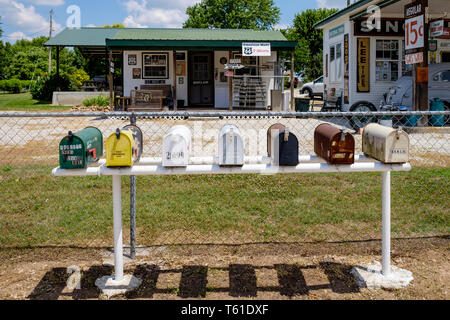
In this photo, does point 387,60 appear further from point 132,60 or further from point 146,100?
point 132,60

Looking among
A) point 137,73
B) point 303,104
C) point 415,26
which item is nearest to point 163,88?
point 137,73

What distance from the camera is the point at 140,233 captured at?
5434mm

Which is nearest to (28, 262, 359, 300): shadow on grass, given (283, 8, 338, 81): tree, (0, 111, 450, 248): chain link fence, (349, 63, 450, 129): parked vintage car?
(0, 111, 450, 248): chain link fence

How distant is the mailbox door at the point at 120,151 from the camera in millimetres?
3807

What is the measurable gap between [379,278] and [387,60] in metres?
14.7

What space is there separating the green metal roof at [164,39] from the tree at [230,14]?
109ft

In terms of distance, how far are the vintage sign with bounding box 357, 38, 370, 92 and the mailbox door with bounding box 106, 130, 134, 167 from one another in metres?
14.8

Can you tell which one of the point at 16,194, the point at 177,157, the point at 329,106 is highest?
the point at 329,106

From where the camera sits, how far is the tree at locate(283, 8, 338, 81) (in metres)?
52.1

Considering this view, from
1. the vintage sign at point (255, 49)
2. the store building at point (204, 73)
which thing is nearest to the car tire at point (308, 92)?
the store building at point (204, 73)

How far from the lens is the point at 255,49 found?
19.0 meters
